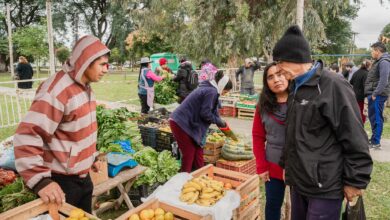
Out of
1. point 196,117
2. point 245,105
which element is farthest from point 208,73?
point 245,105

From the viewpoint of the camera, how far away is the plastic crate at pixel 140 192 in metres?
4.28

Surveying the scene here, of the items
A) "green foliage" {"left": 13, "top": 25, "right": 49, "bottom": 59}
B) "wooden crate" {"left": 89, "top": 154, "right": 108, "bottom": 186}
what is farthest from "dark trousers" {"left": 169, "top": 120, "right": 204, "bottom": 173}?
"green foliage" {"left": 13, "top": 25, "right": 49, "bottom": 59}

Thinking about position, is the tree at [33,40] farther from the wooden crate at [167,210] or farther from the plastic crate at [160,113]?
the wooden crate at [167,210]

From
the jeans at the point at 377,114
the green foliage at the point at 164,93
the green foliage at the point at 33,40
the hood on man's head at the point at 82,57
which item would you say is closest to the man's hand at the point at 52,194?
the hood on man's head at the point at 82,57

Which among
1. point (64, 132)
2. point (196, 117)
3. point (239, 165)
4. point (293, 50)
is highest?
point (293, 50)

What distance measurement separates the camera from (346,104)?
1.95 metres

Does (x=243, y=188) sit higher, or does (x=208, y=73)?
Result: (x=208, y=73)

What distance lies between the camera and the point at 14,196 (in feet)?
10.4

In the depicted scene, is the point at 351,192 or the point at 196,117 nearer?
the point at 351,192

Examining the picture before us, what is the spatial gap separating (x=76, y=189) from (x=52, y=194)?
0.92 feet

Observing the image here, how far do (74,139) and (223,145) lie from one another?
331cm

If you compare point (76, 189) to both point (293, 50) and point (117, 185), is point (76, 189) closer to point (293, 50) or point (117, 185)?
point (117, 185)

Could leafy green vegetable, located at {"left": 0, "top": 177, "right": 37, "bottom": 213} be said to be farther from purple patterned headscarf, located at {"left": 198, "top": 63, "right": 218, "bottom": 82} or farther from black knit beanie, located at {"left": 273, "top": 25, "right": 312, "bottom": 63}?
black knit beanie, located at {"left": 273, "top": 25, "right": 312, "bottom": 63}

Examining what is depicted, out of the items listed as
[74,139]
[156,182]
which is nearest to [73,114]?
[74,139]
